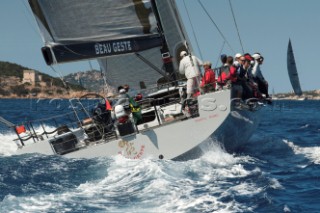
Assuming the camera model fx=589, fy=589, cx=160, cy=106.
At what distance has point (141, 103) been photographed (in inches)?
540

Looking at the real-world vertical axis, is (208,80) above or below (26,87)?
below

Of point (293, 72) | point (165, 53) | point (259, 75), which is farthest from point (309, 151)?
point (293, 72)

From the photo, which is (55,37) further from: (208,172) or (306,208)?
(306,208)

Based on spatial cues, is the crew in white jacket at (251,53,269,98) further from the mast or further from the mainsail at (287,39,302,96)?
the mainsail at (287,39,302,96)

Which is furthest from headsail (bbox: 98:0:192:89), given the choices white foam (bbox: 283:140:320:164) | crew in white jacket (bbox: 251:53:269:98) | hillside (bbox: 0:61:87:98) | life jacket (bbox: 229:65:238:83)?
hillside (bbox: 0:61:87:98)

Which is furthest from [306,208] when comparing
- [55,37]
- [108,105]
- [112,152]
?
[55,37]

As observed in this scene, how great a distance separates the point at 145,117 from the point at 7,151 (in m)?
4.13

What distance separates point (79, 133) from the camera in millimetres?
13305

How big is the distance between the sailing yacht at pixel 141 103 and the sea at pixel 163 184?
13.5 inches

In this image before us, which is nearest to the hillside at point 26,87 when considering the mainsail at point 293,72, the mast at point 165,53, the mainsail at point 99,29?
the mainsail at point 293,72

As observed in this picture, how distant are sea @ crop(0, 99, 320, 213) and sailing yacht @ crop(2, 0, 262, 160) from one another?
0.34 metres

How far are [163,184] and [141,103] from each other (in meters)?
4.25

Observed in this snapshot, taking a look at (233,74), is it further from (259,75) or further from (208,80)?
(259,75)

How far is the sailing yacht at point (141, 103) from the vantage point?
1196cm
